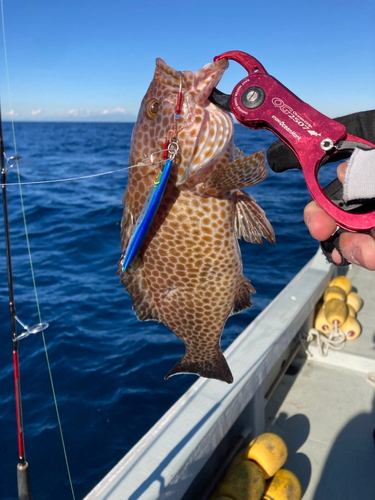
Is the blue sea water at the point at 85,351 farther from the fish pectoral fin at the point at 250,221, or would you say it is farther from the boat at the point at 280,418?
the fish pectoral fin at the point at 250,221

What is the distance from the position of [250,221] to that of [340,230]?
492 millimetres

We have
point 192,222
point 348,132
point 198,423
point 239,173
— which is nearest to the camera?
point 239,173

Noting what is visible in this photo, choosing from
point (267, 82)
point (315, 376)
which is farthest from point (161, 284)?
point (315, 376)

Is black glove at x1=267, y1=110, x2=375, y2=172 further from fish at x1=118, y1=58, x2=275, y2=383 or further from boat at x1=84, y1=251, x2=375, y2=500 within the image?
boat at x1=84, y1=251, x2=375, y2=500

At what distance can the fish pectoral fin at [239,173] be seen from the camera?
187 cm

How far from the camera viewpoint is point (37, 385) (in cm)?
725

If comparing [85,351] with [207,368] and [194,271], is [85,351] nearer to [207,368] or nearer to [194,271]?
[207,368]

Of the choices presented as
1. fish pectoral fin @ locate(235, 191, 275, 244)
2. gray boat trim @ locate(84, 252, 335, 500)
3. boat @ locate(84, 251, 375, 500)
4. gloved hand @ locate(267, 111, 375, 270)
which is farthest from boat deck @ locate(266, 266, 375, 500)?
fish pectoral fin @ locate(235, 191, 275, 244)

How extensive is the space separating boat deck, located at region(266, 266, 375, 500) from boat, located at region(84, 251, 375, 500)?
0.01m

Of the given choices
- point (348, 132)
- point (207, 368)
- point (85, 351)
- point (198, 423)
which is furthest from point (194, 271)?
point (85, 351)

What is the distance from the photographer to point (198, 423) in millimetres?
3467

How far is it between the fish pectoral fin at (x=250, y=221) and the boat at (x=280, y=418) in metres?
1.93

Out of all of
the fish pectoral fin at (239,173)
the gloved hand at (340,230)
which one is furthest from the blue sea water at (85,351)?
the gloved hand at (340,230)

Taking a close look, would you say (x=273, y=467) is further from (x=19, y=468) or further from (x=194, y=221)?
(x=194, y=221)
